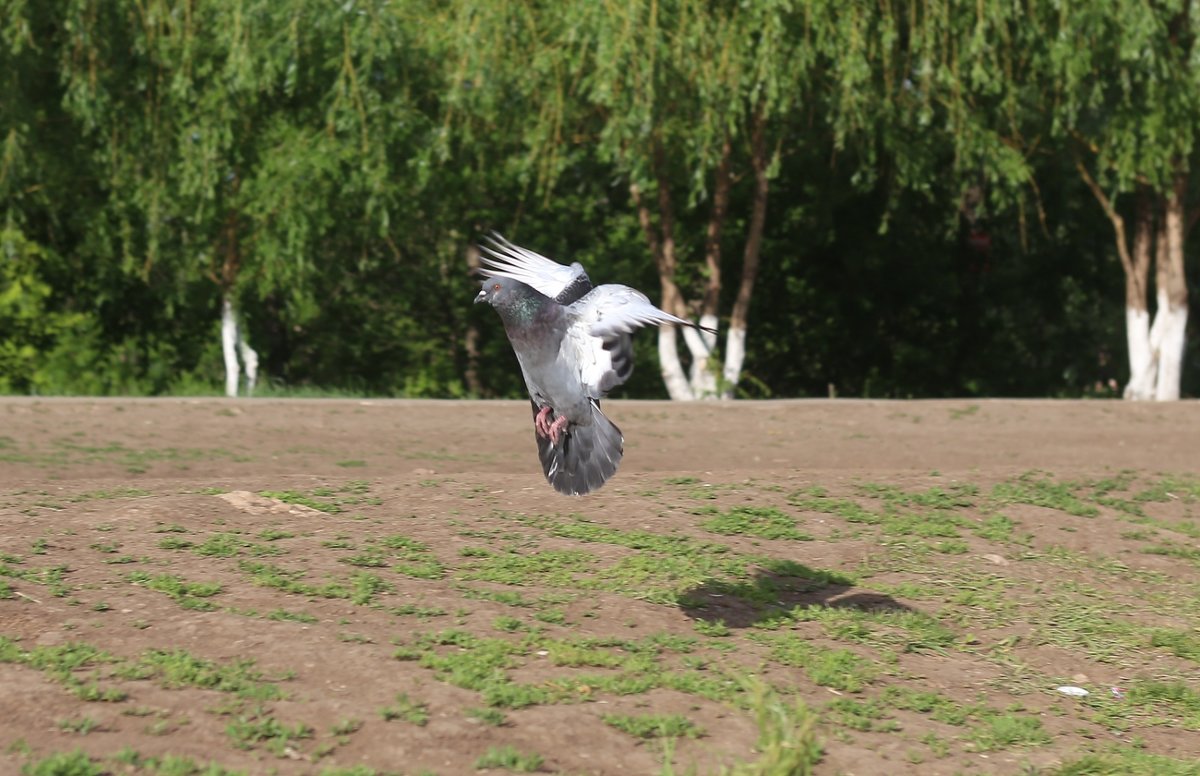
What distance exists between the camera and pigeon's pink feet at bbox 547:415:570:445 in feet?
20.7

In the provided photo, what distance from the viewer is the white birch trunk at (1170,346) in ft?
55.6

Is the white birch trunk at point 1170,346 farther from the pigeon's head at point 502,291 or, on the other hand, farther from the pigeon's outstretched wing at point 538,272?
the pigeon's head at point 502,291

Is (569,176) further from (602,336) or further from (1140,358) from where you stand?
(602,336)

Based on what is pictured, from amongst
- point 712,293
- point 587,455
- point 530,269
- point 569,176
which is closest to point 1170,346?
point 712,293

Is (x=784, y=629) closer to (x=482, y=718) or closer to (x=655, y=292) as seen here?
(x=482, y=718)

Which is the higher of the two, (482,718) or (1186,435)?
(1186,435)

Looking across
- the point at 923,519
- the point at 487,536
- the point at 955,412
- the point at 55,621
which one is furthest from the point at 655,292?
the point at 55,621

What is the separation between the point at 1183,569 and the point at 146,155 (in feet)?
36.2

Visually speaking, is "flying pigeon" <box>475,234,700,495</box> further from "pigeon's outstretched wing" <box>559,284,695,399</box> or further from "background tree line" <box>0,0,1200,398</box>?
"background tree line" <box>0,0,1200,398</box>

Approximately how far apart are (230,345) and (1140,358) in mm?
9768

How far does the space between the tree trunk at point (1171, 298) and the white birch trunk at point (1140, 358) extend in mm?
124

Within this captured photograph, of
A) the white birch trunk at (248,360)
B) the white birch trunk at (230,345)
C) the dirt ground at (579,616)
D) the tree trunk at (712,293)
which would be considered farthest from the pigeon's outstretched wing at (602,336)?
the white birch trunk at (248,360)

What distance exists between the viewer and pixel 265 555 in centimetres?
758

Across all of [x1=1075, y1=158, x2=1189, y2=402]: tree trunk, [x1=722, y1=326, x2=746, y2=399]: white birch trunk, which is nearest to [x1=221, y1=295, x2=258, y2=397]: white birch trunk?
[x1=722, y1=326, x2=746, y2=399]: white birch trunk
